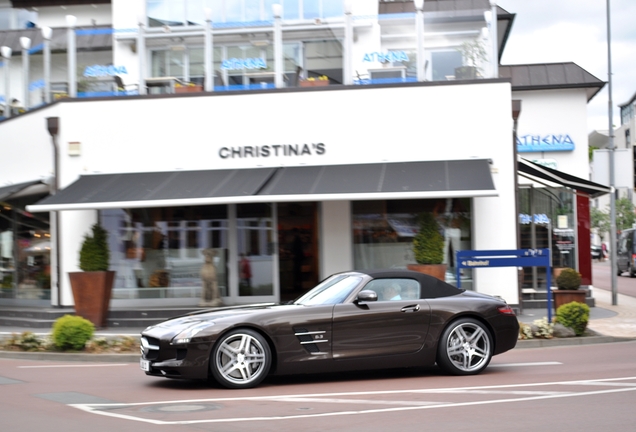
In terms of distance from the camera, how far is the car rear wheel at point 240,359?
937cm

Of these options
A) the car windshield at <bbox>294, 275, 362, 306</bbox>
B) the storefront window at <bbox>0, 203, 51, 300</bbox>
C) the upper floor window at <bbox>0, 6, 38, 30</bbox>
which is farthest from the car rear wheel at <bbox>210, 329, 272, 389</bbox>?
the upper floor window at <bbox>0, 6, 38, 30</bbox>

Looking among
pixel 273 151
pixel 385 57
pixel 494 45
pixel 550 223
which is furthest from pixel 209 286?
pixel 550 223

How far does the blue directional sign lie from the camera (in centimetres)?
1543

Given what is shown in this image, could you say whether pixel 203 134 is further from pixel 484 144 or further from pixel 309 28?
pixel 484 144

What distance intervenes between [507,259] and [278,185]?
15.8 feet

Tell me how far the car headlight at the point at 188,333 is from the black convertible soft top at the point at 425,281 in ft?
7.03

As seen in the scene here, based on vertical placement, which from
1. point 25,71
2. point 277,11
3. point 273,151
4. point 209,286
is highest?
point 277,11

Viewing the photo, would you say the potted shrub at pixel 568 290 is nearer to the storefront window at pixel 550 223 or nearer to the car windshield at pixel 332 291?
the storefront window at pixel 550 223

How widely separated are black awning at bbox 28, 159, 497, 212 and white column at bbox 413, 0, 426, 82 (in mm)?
2062

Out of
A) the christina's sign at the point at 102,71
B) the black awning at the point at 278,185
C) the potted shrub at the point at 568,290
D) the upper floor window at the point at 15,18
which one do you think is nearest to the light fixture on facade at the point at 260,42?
the christina's sign at the point at 102,71

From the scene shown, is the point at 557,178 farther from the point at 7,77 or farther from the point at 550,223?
the point at 7,77

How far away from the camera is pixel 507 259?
15.5 meters

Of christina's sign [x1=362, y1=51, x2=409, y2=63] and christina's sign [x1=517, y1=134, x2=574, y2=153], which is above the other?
christina's sign [x1=362, y1=51, x2=409, y2=63]

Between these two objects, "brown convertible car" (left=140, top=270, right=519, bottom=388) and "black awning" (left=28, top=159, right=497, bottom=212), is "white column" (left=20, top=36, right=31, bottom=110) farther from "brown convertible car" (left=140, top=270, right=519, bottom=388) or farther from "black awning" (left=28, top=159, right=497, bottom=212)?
"brown convertible car" (left=140, top=270, right=519, bottom=388)
